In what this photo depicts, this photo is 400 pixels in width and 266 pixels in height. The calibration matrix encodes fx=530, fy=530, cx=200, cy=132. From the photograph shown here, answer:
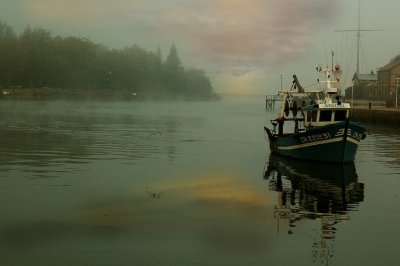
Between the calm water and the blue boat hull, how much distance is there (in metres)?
0.87

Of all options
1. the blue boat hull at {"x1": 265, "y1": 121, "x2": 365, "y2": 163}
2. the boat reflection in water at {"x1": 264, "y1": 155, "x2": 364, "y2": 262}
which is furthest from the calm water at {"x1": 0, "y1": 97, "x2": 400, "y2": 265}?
the blue boat hull at {"x1": 265, "y1": 121, "x2": 365, "y2": 163}

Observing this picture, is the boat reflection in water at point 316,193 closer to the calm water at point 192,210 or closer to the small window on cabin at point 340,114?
the calm water at point 192,210

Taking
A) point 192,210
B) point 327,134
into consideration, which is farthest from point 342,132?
point 192,210

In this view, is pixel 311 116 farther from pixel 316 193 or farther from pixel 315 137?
pixel 316 193

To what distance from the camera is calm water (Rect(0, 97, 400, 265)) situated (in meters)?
15.8

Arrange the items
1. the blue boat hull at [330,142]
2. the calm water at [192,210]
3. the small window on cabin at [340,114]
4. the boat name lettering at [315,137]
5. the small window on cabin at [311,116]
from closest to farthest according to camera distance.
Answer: the calm water at [192,210]
the blue boat hull at [330,142]
the boat name lettering at [315,137]
the small window on cabin at [340,114]
the small window on cabin at [311,116]

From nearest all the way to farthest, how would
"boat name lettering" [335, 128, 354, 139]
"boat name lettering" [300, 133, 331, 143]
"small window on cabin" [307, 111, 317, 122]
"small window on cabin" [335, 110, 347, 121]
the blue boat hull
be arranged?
"boat name lettering" [335, 128, 354, 139], the blue boat hull, "boat name lettering" [300, 133, 331, 143], "small window on cabin" [335, 110, 347, 121], "small window on cabin" [307, 111, 317, 122]

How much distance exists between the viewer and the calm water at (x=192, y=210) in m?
15.8

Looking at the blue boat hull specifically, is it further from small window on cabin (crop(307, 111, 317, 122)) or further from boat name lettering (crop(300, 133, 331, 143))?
small window on cabin (crop(307, 111, 317, 122))

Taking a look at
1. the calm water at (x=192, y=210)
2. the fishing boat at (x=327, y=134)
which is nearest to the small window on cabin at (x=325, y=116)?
the fishing boat at (x=327, y=134)

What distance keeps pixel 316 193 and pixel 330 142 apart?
9.29 meters

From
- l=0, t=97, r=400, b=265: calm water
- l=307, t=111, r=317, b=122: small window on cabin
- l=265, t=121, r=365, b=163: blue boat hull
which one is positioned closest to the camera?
l=0, t=97, r=400, b=265: calm water

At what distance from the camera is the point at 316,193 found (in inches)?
1018

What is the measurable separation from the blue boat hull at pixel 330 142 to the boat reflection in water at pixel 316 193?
55cm
